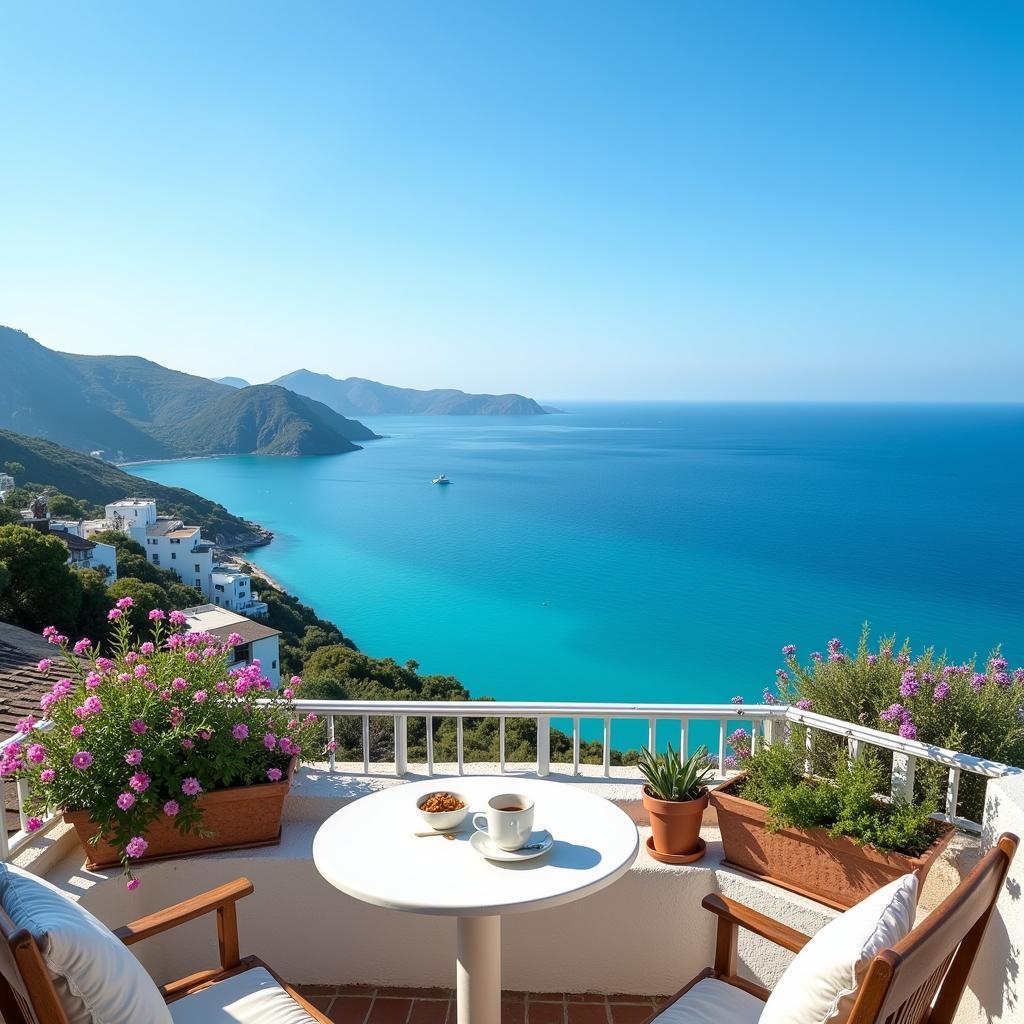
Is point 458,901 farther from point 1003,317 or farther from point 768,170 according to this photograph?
point 1003,317

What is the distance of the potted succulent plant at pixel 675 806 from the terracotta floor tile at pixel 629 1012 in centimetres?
48

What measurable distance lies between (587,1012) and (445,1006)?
0.47 meters

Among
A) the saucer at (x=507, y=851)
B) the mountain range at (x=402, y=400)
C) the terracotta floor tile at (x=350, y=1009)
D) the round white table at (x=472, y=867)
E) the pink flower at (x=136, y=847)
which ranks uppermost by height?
the mountain range at (x=402, y=400)

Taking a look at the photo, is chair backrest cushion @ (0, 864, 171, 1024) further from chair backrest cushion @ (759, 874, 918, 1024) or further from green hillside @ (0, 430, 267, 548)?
green hillside @ (0, 430, 267, 548)

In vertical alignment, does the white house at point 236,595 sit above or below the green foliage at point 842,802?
below

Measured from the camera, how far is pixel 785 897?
222cm

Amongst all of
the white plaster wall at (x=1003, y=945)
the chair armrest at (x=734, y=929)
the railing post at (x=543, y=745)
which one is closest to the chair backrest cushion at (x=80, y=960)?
the chair armrest at (x=734, y=929)

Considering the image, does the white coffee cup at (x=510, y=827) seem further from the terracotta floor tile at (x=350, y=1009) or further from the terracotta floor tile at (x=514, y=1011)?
the terracotta floor tile at (x=350, y=1009)

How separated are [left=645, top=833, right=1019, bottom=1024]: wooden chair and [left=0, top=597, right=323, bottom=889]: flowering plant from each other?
171cm

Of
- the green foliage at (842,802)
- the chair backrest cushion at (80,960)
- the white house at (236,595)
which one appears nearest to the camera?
the chair backrest cushion at (80,960)

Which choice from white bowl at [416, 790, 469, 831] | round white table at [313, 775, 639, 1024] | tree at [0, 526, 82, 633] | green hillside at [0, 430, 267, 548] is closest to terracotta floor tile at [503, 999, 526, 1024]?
round white table at [313, 775, 639, 1024]

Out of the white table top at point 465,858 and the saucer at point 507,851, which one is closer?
the white table top at point 465,858

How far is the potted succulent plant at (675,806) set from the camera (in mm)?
2379

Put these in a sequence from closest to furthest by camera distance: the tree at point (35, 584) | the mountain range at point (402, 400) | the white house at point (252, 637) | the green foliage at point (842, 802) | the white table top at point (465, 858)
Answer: the white table top at point (465, 858)
the green foliage at point (842, 802)
the tree at point (35, 584)
the white house at point (252, 637)
the mountain range at point (402, 400)
